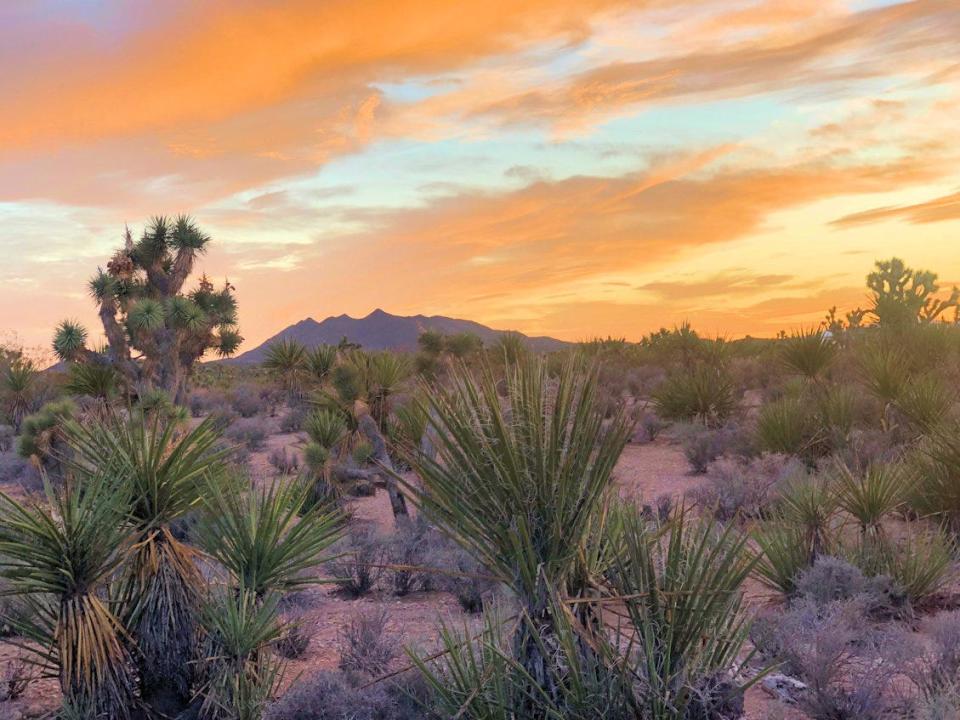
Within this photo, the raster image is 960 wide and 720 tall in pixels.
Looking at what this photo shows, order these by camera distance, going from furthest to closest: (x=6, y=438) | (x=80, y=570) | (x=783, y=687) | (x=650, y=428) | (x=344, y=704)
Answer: (x=6, y=438), (x=650, y=428), (x=783, y=687), (x=344, y=704), (x=80, y=570)

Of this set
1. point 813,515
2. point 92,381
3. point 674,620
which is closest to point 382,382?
point 813,515

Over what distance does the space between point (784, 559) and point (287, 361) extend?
36.0ft

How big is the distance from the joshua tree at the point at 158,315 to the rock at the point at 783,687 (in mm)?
19704

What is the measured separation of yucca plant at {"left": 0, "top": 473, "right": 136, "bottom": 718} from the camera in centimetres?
519

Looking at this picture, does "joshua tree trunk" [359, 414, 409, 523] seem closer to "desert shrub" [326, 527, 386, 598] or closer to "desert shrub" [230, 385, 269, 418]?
"desert shrub" [326, 527, 386, 598]

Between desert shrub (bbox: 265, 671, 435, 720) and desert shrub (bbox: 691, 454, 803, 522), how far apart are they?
5.70 meters

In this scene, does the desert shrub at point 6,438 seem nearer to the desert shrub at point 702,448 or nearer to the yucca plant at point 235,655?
the desert shrub at point 702,448

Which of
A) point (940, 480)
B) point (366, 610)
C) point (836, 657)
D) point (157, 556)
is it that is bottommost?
point (366, 610)

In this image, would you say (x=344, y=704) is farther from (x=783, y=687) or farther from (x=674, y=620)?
(x=674, y=620)

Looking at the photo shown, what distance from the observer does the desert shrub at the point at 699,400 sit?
69.1 feet

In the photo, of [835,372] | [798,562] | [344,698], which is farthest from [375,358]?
[835,372]

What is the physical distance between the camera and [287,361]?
54.7 feet

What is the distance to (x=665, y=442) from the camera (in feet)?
69.7

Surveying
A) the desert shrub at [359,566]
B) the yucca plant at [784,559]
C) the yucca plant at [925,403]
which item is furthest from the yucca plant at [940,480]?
the desert shrub at [359,566]
